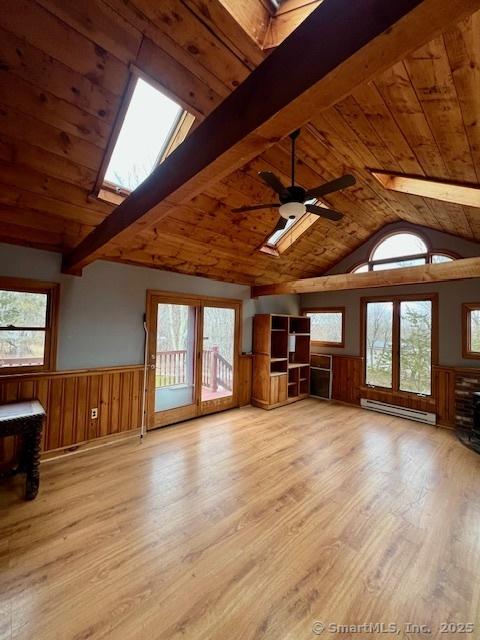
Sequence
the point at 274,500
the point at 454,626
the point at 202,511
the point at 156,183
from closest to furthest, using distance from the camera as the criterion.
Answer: the point at 454,626 < the point at 156,183 < the point at 202,511 < the point at 274,500

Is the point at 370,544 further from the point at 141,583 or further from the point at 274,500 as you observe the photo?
the point at 141,583

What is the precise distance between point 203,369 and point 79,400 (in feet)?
6.35

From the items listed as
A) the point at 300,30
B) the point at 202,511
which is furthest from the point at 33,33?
the point at 202,511

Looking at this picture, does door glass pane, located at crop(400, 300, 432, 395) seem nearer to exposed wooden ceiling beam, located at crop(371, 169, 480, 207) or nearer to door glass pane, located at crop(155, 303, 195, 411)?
exposed wooden ceiling beam, located at crop(371, 169, 480, 207)

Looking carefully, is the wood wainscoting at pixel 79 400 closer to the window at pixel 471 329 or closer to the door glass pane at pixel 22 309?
the door glass pane at pixel 22 309

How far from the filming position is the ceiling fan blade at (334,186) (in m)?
2.14

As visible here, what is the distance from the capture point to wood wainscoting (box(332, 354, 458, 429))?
14.9 ft

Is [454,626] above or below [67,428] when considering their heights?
below

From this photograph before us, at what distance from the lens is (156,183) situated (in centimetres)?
166

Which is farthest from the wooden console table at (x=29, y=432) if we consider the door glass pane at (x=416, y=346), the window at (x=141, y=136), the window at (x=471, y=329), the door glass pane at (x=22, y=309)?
the window at (x=471, y=329)

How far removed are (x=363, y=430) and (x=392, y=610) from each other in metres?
2.93

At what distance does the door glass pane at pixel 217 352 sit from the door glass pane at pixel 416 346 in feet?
10.5

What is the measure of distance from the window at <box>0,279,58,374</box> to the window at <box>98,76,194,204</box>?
1.40m

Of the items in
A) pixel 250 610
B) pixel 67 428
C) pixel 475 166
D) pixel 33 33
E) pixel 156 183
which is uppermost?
pixel 33 33
